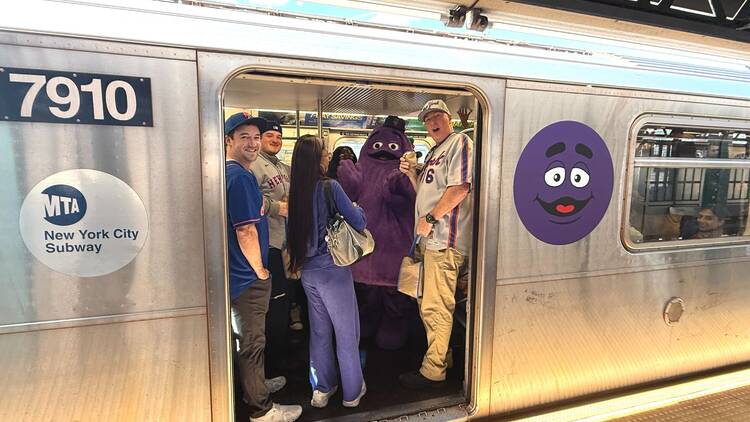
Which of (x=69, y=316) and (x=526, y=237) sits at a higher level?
(x=526, y=237)

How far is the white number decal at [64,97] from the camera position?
1.38 metres

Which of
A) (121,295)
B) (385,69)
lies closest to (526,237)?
(385,69)

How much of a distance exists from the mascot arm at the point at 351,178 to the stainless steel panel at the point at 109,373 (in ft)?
5.31

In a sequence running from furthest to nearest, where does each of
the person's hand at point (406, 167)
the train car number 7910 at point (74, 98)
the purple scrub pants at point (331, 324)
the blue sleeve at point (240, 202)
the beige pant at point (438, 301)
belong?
the person's hand at point (406, 167) → the beige pant at point (438, 301) → the purple scrub pants at point (331, 324) → the blue sleeve at point (240, 202) → the train car number 7910 at point (74, 98)

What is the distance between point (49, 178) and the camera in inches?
55.3

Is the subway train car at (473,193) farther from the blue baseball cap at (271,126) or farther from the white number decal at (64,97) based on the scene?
the blue baseball cap at (271,126)

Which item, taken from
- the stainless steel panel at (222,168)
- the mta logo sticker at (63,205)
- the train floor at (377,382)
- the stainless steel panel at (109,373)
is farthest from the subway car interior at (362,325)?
the mta logo sticker at (63,205)

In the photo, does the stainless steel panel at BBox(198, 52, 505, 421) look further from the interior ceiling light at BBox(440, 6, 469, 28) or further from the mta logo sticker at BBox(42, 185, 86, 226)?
the mta logo sticker at BBox(42, 185, 86, 226)

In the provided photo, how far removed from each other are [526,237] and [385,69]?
3.93ft

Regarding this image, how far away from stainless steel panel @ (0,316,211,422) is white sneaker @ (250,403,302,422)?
0.42 m

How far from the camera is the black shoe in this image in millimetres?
2434

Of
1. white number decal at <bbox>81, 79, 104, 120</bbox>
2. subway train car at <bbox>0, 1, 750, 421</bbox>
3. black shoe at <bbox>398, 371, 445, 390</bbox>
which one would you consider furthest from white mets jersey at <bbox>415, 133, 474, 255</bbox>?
white number decal at <bbox>81, 79, 104, 120</bbox>

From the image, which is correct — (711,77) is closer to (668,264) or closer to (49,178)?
(668,264)

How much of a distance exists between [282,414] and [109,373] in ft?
2.99
